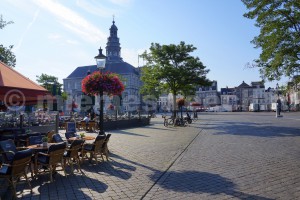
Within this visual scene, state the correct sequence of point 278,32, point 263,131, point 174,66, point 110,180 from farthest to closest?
point 174,66, point 263,131, point 278,32, point 110,180

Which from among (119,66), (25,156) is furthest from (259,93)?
(25,156)

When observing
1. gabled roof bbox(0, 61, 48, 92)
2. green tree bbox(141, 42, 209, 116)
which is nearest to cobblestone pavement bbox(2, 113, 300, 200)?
gabled roof bbox(0, 61, 48, 92)

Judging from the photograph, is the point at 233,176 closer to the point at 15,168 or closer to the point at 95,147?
the point at 95,147

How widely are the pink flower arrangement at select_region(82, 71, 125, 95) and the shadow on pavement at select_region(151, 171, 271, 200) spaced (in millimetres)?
5029

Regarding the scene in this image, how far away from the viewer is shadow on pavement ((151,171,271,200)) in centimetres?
660

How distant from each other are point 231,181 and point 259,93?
123287 millimetres

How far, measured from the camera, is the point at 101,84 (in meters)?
12.1

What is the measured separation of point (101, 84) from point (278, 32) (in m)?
11.2


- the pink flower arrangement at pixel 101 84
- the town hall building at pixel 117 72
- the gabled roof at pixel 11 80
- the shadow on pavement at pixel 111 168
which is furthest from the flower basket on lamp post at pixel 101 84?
the town hall building at pixel 117 72

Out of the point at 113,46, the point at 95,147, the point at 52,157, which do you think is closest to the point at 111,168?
the point at 95,147

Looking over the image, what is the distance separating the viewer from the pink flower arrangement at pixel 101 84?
12164mm

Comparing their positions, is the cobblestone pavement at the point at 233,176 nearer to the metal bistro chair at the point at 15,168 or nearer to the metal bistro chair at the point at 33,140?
the metal bistro chair at the point at 15,168

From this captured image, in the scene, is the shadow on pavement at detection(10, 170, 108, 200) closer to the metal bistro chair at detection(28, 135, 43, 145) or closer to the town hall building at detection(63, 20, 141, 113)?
the metal bistro chair at detection(28, 135, 43, 145)

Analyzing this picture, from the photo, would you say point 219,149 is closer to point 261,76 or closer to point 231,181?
point 231,181
